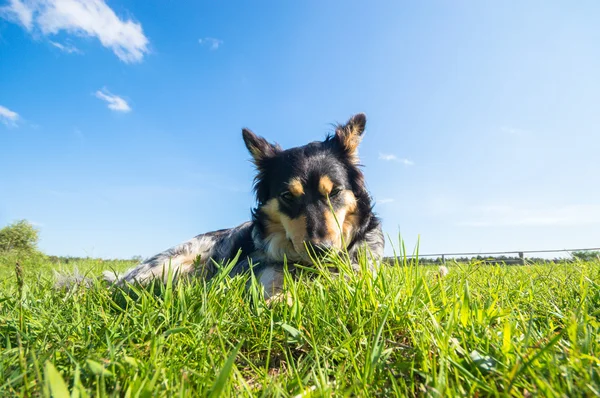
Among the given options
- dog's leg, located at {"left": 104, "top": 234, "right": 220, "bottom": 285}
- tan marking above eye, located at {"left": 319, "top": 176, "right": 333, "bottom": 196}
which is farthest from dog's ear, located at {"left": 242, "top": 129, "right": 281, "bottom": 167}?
dog's leg, located at {"left": 104, "top": 234, "right": 220, "bottom": 285}

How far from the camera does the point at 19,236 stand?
23625 mm

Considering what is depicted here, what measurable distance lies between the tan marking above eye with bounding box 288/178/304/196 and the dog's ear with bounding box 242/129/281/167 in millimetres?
961

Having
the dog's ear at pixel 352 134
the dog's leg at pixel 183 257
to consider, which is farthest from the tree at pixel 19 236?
the dog's ear at pixel 352 134

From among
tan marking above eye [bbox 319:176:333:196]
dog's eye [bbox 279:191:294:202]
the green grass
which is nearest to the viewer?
the green grass

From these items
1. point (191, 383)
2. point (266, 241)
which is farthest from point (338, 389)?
point (266, 241)

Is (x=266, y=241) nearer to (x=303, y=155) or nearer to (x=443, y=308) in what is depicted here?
(x=303, y=155)

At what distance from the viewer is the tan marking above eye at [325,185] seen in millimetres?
3625

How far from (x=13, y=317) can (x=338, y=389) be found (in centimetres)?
179

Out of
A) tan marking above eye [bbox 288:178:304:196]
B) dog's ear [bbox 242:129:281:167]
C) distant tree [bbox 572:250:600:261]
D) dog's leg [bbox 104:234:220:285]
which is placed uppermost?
dog's ear [bbox 242:129:281:167]

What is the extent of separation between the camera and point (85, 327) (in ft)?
4.98

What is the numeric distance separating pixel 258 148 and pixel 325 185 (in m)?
1.34

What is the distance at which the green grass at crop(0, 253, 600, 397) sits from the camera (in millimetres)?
1017

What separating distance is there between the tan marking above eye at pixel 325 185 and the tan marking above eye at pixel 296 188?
0.21 metres

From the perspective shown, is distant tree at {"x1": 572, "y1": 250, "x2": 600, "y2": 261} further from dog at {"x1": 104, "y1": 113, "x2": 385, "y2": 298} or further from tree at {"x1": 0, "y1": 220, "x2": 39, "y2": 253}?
tree at {"x1": 0, "y1": 220, "x2": 39, "y2": 253}
